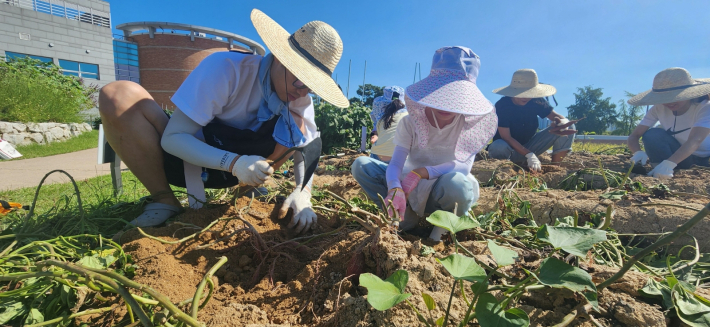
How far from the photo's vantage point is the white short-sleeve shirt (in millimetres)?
3131

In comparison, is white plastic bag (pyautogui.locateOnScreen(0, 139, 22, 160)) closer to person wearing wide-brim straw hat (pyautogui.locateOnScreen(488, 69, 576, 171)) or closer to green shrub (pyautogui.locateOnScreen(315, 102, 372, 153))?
person wearing wide-brim straw hat (pyautogui.locateOnScreen(488, 69, 576, 171))

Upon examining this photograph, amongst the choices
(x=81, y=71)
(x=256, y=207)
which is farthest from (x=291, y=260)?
(x=81, y=71)

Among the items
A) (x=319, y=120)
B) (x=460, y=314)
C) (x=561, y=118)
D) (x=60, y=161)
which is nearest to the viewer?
(x=460, y=314)

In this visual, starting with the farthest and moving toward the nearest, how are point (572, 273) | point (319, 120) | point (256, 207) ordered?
point (319, 120) < point (256, 207) < point (572, 273)

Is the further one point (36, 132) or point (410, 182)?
point (36, 132)

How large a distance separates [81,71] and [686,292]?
80.7ft

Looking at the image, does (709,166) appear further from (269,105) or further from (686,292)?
(269,105)

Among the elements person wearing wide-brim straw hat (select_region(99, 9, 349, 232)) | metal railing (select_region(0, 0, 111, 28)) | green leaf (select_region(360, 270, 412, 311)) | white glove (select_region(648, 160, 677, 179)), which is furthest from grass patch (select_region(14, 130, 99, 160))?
metal railing (select_region(0, 0, 111, 28))

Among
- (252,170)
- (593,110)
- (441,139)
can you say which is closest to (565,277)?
(252,170)

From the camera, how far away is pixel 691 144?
319cm

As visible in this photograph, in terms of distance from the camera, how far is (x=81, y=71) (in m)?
18.6

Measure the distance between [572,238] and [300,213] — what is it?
110 centimetres

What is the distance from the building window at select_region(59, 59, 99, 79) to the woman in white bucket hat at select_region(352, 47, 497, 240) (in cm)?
2261

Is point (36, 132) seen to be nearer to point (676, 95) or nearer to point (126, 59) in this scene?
point (676, 95)
